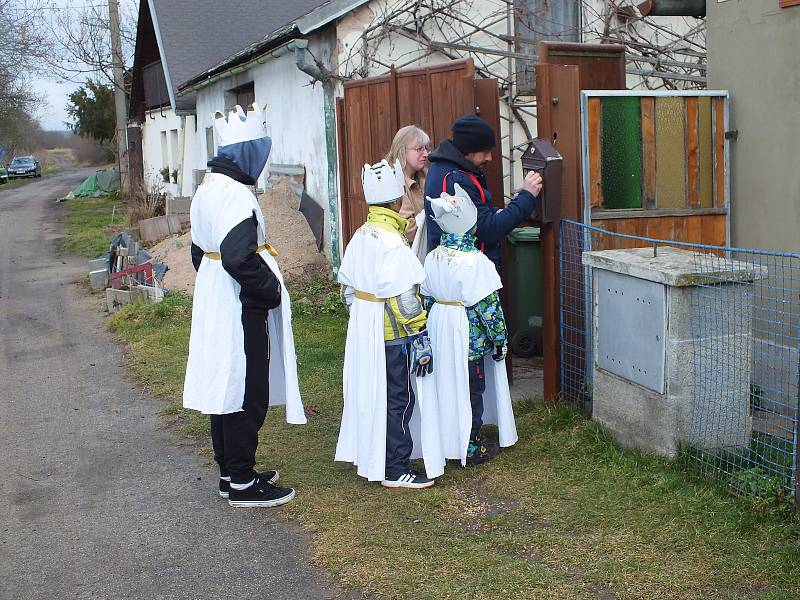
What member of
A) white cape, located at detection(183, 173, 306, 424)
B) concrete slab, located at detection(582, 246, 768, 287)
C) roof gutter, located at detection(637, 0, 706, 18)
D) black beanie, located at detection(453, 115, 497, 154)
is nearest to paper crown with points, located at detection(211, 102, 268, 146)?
white cape, located at detection(183, 173, 306, 424)

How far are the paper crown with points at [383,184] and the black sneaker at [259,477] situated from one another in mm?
1654

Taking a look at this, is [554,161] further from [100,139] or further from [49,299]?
[100,139]

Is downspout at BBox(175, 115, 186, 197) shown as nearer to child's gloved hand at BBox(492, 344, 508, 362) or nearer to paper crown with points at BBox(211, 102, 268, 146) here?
paper crown with points at BBox(211, 102, 268, 146)

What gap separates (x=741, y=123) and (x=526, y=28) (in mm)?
5878

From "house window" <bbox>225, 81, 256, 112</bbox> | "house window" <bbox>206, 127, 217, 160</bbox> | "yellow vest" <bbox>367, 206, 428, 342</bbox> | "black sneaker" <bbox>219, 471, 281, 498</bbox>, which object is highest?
"house window" <bbox>225, 81, 256, 112</bbox>

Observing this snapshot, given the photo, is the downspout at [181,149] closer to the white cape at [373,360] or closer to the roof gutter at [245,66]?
the roof gutter at [245,66]

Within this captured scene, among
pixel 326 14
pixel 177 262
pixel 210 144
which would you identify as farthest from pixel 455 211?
pixel 210 144

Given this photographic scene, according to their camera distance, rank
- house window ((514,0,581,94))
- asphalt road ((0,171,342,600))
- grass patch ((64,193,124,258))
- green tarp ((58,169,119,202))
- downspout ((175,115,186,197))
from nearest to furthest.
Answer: asphalt road ((0,171,342,600)), house window ((514,0,581,94)), grass patch ((64,193,124,258)), downspout ((175,115,186,197)), green tarp ((58,169,119,202))

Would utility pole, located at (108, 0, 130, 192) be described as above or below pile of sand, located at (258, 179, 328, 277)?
above

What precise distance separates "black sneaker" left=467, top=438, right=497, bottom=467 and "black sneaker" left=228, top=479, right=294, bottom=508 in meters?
1.05

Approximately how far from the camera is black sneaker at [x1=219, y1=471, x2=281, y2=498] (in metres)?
5.15

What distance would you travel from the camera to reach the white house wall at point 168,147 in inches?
921

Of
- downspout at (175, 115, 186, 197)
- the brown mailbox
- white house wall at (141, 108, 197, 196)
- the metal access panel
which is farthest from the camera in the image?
downspout at (175, 115, 186, 197)

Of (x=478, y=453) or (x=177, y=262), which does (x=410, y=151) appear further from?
(x=177, y=262)
